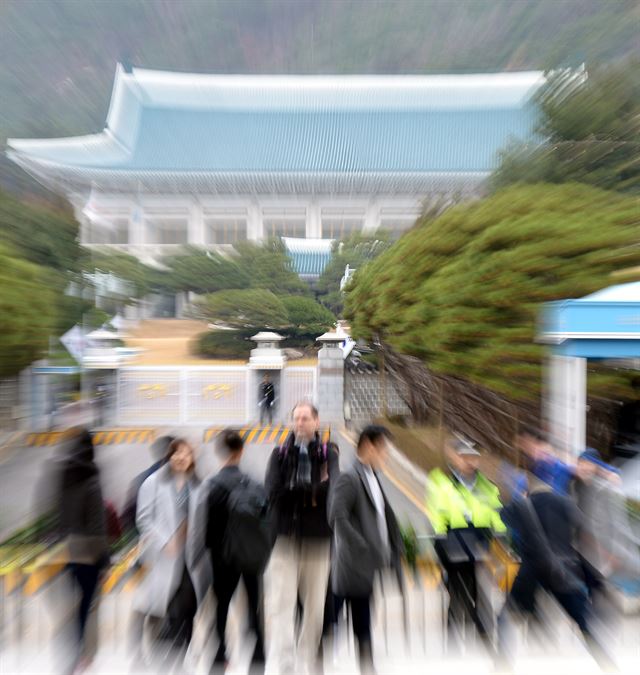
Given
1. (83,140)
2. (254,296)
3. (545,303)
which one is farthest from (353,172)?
(545,303)

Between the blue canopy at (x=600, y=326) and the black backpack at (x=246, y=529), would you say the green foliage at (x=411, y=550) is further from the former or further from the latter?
the blue canopy at (x=600, y=326)

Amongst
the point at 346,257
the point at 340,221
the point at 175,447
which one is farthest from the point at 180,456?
the point at 340,221

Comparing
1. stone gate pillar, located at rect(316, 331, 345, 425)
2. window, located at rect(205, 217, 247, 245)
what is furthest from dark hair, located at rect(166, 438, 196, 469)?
window, located at rect(205, 217, 247, 245)

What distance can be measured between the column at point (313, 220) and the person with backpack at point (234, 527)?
1877 centimetres

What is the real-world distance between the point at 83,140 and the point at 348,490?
73.7 ft

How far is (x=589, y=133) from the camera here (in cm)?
602

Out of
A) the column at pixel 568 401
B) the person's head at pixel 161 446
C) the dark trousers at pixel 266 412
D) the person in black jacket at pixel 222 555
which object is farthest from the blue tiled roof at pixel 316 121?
the person in black jacket at pixel 222 555

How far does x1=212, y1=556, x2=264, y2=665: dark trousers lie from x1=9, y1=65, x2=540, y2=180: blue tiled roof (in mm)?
19965

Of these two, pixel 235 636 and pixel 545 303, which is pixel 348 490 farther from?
pixel 545 303

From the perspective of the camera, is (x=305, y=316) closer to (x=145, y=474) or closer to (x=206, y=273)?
(x=206, y=273)

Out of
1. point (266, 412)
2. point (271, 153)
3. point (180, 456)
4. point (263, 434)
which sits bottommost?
point (263, 434)

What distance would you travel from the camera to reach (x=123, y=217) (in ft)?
64.6

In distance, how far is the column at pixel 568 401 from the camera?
2633mm

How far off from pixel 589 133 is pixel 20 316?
7465 millimetres
